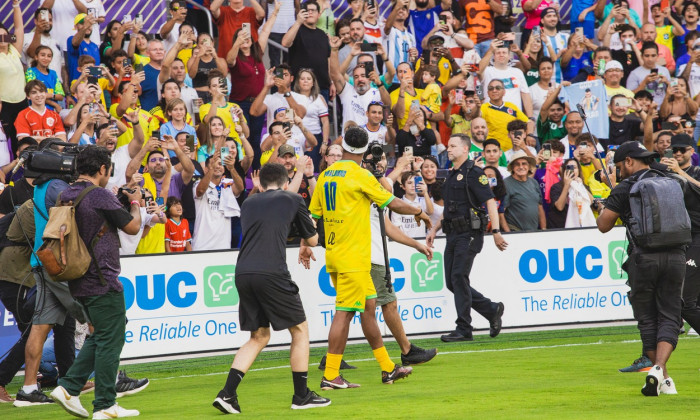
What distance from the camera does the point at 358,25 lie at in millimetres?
17672

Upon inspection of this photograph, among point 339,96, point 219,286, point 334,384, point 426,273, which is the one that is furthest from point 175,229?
point 334,384

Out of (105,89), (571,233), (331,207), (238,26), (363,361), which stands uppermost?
(238,26)

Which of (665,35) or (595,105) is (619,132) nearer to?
(595,105)

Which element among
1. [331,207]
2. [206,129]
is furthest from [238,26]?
[331,207]

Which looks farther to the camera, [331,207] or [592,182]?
[592,182]

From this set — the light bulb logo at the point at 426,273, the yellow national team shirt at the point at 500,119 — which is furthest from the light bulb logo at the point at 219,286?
the yellow national team shirt at the point at 500,119

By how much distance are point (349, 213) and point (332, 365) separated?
1.40 meters

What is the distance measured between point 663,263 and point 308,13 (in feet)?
34.8

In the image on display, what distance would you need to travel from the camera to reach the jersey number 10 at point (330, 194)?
9.30 metres

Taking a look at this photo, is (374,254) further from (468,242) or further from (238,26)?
(238,26)

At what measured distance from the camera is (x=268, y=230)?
8281 millimetres

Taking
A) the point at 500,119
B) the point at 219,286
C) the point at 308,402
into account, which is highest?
the point at 500,119

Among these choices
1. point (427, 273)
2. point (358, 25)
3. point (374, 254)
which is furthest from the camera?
point (358, 25)

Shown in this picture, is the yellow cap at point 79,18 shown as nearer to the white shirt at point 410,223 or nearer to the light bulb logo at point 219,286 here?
the light bulb logo at point 219,286
